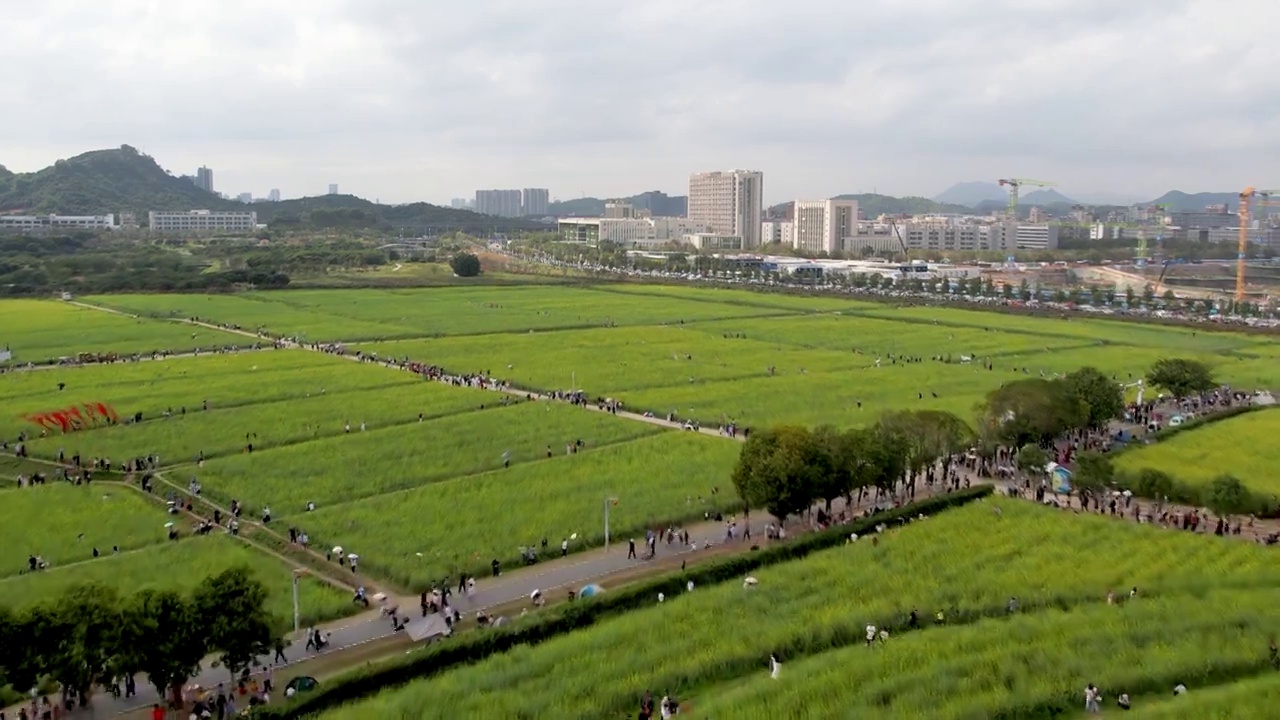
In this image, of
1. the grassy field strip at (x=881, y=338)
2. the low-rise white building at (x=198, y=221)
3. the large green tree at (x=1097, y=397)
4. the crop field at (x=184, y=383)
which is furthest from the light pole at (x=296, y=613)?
the low-rise white building at (x=198, y=221)

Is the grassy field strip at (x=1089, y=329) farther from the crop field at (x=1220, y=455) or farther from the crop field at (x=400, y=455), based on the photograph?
the crop field at (x=400, y=455)

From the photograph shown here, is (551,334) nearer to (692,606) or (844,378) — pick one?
(844,378)

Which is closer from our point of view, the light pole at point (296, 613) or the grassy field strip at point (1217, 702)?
the grassy field strip at point (1217, 702)

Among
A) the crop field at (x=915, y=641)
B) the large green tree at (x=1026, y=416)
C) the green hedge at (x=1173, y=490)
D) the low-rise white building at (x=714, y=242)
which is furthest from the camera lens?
the low-rise white building at (x=714, y=242)

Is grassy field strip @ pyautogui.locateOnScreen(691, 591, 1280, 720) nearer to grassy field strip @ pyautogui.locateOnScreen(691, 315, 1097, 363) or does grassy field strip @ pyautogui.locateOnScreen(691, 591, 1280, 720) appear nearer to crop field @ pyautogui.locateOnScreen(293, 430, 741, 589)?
crop field @ pyautogui.locateOnScreen(293, 430, 741, 589)

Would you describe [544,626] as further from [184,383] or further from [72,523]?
[184,383]

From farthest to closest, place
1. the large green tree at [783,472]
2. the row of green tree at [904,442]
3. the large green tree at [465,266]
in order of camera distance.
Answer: the large green tree at [465,266] < the row of green tree at [904,442] < the large green tree at [783,472]

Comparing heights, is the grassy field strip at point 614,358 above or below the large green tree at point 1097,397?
below

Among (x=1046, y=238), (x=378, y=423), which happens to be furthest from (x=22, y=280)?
(x=1046, y=238)
